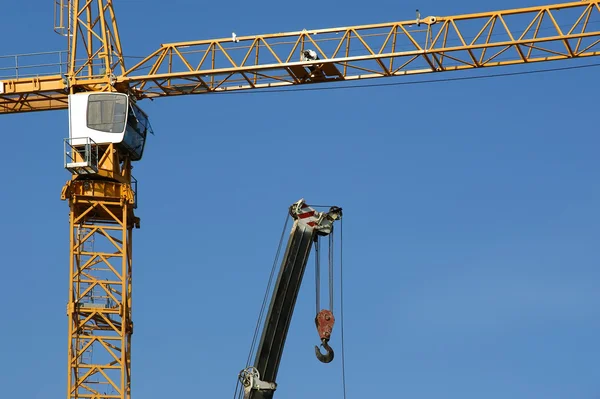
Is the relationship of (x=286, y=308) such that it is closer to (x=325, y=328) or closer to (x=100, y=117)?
(x=325, y=328)

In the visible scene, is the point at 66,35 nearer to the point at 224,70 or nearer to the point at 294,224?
the point at 224,70

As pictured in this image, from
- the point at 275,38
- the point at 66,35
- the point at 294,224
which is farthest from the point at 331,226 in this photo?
the point at 66,35

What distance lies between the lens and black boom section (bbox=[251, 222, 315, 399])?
61219 mm

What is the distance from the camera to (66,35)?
289 feet

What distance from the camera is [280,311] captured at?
201 feet

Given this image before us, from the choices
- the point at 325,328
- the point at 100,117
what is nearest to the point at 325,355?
the point at 325,328

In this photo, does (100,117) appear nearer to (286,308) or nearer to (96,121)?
(96,121)

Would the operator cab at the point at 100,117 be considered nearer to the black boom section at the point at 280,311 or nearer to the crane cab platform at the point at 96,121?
the crane cab platform at the point at 96,121

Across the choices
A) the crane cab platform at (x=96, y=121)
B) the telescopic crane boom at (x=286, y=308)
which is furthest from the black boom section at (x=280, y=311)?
the crane cab platform at (x=96, y=121)

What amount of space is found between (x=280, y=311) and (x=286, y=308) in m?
0.26

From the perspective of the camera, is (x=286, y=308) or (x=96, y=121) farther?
(x=96, y=121)

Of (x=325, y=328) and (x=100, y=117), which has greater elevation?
(x=100, y=117)

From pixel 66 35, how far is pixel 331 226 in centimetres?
2990

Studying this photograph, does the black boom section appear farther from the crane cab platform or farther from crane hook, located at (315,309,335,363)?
the crane cab platform
